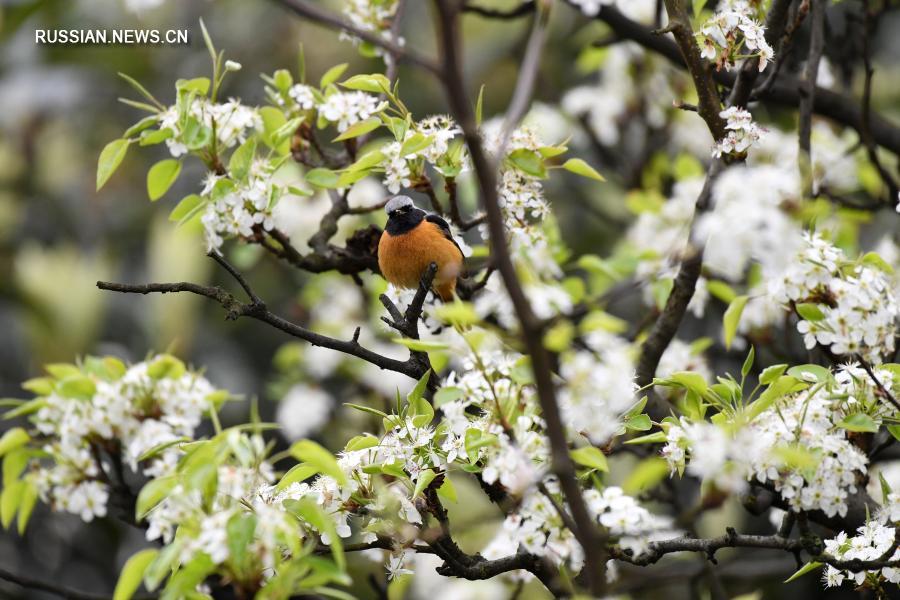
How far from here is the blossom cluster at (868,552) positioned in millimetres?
2205

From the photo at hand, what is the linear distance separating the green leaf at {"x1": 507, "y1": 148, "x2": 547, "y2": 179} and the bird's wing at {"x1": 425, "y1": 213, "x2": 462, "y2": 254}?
48cm

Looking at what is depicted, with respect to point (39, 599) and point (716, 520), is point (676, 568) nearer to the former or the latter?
point (716, 520)

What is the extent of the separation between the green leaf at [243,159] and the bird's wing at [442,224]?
65 centimetres

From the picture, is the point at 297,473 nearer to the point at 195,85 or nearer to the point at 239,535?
the point at 239,535

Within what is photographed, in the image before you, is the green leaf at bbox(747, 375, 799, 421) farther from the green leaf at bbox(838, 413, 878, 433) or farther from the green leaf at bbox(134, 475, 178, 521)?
the green leaf at bbox(134, 475, 178, 521)

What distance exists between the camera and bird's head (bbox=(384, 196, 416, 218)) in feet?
11.3

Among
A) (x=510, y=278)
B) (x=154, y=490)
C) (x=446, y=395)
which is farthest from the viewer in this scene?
(x=446, y=395)

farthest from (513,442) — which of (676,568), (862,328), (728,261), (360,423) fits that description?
(360,423)

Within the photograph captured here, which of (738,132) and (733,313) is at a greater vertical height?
(738,132)

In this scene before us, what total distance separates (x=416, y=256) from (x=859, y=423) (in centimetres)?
155

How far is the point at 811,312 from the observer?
2357 mm

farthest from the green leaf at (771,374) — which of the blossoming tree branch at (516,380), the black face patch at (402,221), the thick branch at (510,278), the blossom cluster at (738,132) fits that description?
the black face patch at (402,221)

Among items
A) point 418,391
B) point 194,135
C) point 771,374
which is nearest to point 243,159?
point 194,135

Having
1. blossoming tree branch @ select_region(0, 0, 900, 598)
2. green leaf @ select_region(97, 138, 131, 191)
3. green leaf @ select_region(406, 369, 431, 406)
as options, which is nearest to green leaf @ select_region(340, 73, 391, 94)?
blossoming tree branch @ select_region(0, 0, 900, 598)
